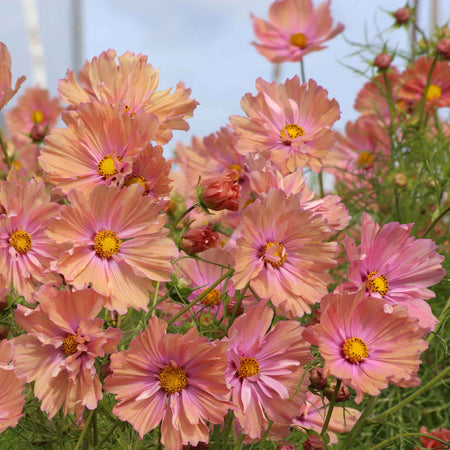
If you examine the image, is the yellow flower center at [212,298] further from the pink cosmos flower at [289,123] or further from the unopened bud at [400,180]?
the unopened bud at [400,180]

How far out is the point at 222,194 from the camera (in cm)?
43

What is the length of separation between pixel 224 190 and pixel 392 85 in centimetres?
60

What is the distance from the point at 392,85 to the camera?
0.94m

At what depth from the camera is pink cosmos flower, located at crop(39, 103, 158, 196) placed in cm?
41

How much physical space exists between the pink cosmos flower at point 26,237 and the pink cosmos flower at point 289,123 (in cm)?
16

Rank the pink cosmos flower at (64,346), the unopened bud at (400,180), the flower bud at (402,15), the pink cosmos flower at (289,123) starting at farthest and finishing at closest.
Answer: the flower bud at (402,15) < the unopened bud at (400,180) < the pink cosmos flower at (289,123) < the pink cosmos flower at (64,346)

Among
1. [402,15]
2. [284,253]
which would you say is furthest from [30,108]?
[284,253]

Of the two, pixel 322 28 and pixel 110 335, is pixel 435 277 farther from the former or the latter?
pixel 322 28

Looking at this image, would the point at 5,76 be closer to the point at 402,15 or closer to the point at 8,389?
the point at 8,389

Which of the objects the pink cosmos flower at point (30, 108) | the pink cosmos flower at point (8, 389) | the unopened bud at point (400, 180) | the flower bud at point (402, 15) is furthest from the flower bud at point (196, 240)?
the pink cosmos flower at point (30, 108)

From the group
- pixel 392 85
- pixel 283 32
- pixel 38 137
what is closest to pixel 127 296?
pixel 38 137

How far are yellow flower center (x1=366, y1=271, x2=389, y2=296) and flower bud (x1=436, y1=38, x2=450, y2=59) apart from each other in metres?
0.50

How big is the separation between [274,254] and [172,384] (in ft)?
0.34

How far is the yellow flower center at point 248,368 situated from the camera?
16.3 inches
